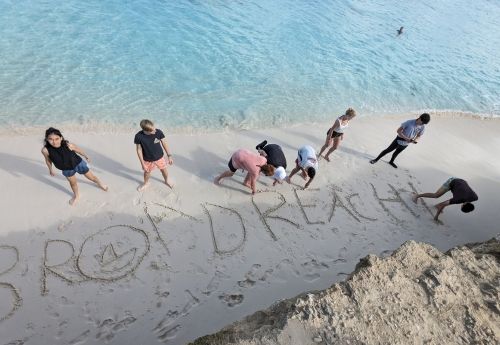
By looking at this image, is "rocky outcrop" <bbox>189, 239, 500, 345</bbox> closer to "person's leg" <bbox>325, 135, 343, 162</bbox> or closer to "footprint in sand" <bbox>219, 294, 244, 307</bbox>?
"footprint in sand" <bbox>219, 294, 244, 307</bbox>

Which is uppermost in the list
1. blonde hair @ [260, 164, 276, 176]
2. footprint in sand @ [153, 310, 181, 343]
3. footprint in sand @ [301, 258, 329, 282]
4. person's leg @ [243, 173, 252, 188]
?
blonde hair @ [260, 164, 276, 176]

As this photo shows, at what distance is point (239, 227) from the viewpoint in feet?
22.1

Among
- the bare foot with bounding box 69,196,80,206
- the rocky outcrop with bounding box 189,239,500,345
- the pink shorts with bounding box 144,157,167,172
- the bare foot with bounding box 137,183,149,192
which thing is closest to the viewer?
the rocky outcrop with bounding box 189,239,500,345

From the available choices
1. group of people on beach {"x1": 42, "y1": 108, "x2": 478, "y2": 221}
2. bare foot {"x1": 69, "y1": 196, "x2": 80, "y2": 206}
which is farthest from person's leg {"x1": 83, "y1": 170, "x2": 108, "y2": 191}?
bare foot {"x1": 69, "y1": 196, "x2": 80, "y2": 206}

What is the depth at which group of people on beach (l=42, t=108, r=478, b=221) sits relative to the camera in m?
5.66

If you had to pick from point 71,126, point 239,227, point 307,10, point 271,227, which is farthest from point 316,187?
point 307,10

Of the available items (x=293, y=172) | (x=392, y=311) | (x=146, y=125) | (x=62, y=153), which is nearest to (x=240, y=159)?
(x=293, y=172)

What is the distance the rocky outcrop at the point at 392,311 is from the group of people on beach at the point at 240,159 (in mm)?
2769

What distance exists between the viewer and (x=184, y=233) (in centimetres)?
644

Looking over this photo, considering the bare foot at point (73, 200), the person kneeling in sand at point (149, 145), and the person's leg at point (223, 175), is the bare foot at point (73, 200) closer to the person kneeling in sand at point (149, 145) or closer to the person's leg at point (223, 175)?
the person kneeling in sand at point (149, 145)

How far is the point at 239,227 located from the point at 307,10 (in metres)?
16.4

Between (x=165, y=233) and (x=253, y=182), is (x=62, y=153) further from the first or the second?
(x=253, y=182)

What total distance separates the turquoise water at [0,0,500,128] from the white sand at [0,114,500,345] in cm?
170

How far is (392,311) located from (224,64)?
11.1 m
